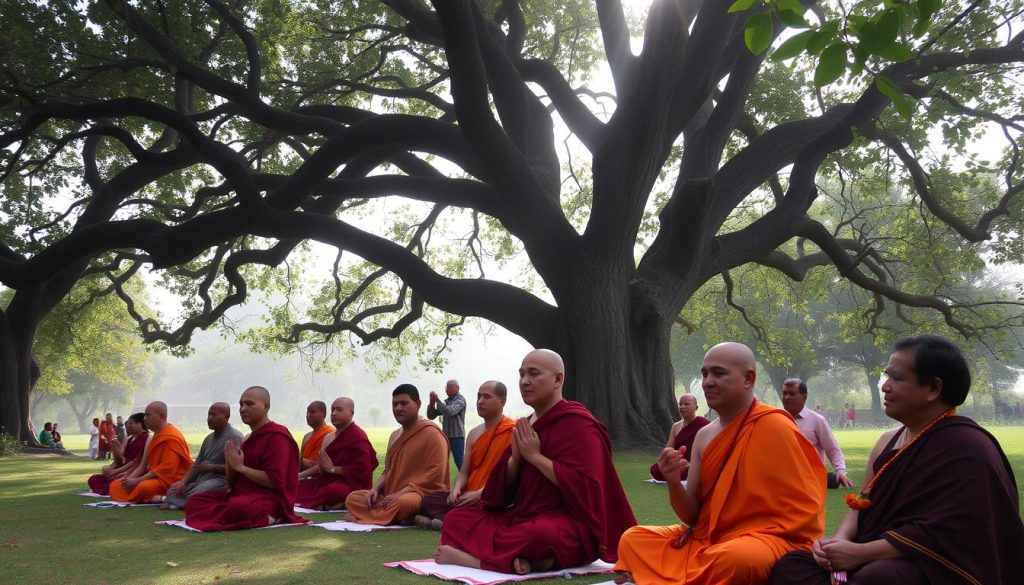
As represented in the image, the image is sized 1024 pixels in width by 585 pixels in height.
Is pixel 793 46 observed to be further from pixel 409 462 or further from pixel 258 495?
pixel 258 495

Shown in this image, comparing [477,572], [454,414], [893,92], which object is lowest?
[477,572]

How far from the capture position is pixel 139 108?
14.3 m

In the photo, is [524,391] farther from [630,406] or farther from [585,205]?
[585,205]

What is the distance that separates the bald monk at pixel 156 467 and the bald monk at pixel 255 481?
2.33 meters

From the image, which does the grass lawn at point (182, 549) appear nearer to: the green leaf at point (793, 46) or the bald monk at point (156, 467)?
the bald monk at point (156, 467)

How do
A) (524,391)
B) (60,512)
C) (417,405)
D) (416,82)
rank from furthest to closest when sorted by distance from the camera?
(416,82), (60,512), (417,405), (524,391)

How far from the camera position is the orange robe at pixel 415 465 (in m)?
9.20

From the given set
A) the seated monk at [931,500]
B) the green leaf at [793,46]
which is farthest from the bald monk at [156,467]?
the green leaf at [793,46]

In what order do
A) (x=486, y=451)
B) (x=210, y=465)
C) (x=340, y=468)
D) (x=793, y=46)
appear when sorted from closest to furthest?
(x=793, y=46) → (x=486, y=451) → (x=210, y=465) → (x=340, y=468)

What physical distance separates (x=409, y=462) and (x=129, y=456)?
17.3 ft

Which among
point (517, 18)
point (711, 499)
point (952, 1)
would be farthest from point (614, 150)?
point (711, 499)

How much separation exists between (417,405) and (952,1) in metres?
13.9

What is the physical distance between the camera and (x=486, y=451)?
333 inches

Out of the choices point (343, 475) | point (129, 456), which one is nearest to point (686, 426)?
point (343, 475)
